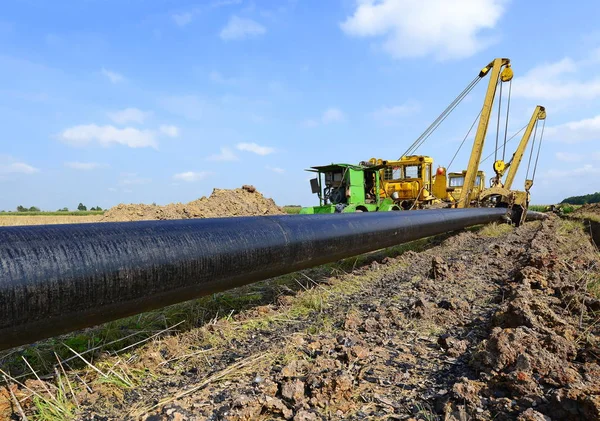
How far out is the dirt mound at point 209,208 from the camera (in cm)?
1438

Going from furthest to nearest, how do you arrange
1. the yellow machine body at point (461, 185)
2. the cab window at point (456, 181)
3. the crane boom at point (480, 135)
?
the cab window at point (456, 181)
the yellow machine body at point (461, 185)
the crane boom at point (480, 135)

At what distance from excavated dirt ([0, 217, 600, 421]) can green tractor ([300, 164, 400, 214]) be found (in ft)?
18.6

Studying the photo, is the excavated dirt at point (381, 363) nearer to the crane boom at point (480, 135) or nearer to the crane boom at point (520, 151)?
the crane boom at point (480, 135)

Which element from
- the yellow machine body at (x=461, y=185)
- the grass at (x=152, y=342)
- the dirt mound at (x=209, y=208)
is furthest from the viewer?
the dirt mound at (x=209, y=208)

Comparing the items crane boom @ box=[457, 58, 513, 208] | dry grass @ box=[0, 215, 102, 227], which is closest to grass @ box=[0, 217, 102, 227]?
dry grass @ box=[0, 215, 102, 227]

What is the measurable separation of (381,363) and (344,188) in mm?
7350

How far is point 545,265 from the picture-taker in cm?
401

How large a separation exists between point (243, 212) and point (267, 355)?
48.4ft

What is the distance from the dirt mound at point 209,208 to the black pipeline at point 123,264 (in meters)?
12.1

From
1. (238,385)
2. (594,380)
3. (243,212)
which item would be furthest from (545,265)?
(243,212)

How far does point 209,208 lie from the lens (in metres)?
15.7

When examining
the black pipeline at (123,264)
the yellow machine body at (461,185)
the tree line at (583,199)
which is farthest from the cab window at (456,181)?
the tree line at (583,199)

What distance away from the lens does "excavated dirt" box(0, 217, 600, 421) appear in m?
1.54

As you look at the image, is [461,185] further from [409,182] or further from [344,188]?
[344,188]
